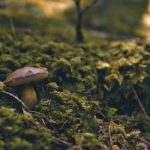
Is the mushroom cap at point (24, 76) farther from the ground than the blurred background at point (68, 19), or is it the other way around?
the mushroom cap at point (24, 76)

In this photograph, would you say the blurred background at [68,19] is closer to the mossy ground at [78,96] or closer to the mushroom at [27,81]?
the mossy ground at [78,96]

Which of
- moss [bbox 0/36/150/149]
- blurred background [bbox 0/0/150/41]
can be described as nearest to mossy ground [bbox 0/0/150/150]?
moss [bbox 0/36/150/149]

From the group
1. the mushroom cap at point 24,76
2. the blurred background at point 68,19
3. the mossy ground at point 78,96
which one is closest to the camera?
the mossy ground at point 78,96

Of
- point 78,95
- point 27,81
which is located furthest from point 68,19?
point 27,81

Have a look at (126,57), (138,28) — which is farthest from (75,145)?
(138,28)

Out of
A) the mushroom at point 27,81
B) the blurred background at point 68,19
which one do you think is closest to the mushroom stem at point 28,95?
the mushroom at point 27,81

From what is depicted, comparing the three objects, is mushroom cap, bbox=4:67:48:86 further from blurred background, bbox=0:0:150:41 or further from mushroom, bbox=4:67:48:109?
blurred background, bbox=0:0:150:41
